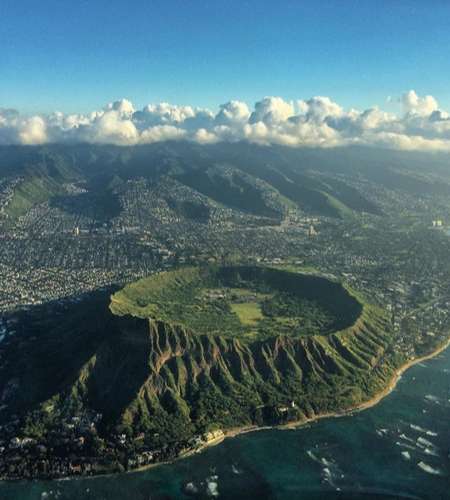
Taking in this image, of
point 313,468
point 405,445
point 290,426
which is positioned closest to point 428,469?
point 405,445

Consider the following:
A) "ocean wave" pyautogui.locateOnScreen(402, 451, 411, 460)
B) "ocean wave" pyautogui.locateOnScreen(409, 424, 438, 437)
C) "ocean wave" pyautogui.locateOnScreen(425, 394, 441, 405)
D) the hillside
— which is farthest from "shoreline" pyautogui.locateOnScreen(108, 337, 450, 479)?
"ocean wave" pyautogui.locateOnScreen(402, 451, 411, 460)

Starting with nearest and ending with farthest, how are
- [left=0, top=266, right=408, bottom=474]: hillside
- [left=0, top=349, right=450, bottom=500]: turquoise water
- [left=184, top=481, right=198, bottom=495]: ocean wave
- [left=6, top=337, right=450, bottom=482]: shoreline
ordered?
[left=184, top=481, right=198, bottom=495]: ocean wave < [left=0, top=349, right=450, bottom=500]: turquoise water < [left=6, top=337, right=450, bottom=482]: shoreline < [left=0, top=266, right=408, bottom=474]: hillside

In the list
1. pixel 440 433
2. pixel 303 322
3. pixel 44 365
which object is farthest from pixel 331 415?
pixel 44 365

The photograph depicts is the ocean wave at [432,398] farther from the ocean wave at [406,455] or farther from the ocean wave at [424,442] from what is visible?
the ocean wave at [406,455]

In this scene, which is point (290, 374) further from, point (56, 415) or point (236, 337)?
point (56, 415)

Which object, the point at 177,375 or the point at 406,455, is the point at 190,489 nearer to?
the point at 177,375

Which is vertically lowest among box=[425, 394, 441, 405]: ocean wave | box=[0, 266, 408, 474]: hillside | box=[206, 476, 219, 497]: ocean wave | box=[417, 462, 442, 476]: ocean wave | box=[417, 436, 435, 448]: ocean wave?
box=[425, 394, 441, 405]: ocean wave

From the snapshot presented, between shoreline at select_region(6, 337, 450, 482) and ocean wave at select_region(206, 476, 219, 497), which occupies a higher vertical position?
ocean wave at select_region(206, 476, 219, 497)

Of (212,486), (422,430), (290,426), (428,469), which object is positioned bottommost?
(422,430)

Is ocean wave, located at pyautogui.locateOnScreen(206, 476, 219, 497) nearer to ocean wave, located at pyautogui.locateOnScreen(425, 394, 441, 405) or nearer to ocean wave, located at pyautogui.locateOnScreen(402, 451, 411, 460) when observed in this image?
ocean wave, located at pyautogui.locateOnScreen(402, 451, 411, 460)
